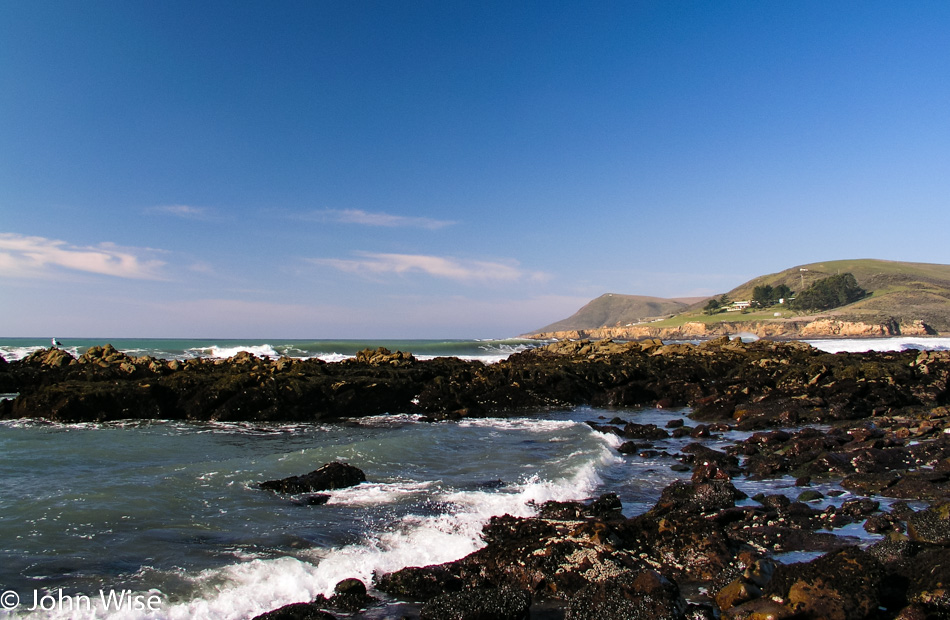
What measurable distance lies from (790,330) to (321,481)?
91138mm

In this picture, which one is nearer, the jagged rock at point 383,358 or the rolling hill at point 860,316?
the jagged rock at point 383,358

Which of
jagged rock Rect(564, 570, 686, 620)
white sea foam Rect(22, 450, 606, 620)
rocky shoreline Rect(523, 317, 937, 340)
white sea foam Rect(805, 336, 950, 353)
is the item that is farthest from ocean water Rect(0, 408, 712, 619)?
rocky shoreline Rect(523, 317, 937, 340)

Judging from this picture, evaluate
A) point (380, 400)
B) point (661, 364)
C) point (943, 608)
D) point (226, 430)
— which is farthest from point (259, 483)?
point (661, 364)

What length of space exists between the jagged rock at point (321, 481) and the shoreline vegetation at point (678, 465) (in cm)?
353

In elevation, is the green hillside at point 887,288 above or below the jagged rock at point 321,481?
above

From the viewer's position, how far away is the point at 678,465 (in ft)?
37.8

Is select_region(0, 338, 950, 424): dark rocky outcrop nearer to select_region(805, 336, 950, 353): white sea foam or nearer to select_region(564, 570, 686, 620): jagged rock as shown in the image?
select_region(564, 570, 686, 620): jagged rock

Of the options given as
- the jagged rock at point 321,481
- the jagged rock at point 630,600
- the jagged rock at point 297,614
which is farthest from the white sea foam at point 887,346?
the jagged rock at point 297,614

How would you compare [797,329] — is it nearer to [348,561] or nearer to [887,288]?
[887,288]

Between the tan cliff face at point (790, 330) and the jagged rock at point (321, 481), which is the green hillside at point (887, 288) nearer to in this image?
the tan cliff face at point (790, 330)

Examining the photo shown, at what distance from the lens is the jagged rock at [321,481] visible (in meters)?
Result: 9.51

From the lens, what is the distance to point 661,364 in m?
29.2

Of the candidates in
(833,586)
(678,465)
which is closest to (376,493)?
(678,465)

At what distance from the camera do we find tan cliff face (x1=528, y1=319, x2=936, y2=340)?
74.2m
